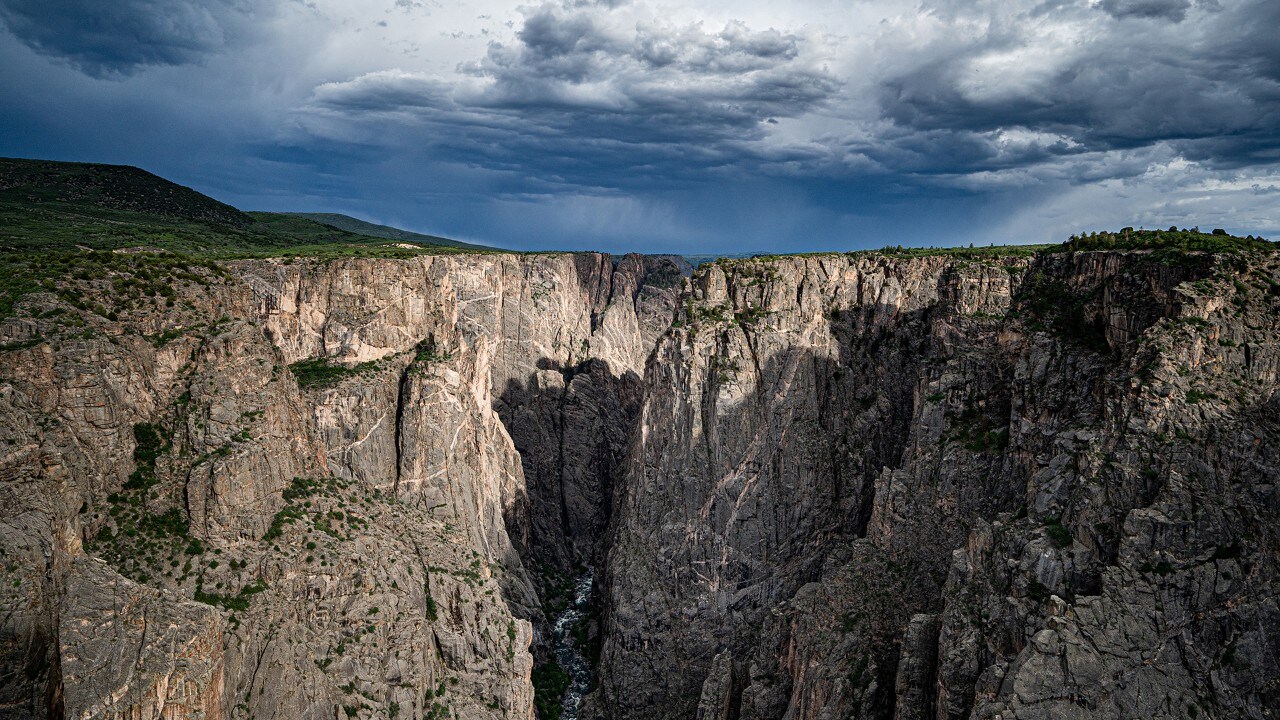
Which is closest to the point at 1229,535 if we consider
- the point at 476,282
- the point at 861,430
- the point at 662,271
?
the point at 861,430

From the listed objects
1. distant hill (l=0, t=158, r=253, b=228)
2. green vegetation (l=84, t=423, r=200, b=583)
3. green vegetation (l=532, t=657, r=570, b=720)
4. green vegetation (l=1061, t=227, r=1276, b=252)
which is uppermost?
distant hill (l=0, t=158, r=253, b=228)

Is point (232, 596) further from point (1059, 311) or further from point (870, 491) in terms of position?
point (1059, 311)

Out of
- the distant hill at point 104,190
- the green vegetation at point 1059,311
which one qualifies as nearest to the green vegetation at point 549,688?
the green vegetation at point 1059,311

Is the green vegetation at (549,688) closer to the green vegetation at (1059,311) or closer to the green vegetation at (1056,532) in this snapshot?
the green vegetation at (1056,532)

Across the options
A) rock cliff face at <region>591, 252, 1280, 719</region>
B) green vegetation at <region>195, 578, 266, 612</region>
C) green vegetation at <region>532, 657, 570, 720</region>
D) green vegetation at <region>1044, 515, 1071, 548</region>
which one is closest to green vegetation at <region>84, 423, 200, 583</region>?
green vegetation at <region>195, 578, 266, 612</region>

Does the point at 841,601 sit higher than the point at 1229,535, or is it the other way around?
the point at 1229,535

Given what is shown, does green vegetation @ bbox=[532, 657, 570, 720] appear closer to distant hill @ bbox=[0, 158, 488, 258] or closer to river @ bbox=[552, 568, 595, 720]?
river @ bbox=[552, 568, 595, 720]

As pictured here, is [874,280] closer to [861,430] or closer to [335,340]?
[861,430]
